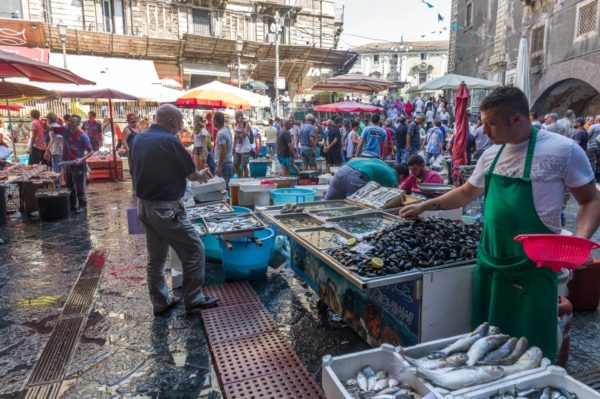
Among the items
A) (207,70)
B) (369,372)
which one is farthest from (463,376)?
(207,70)

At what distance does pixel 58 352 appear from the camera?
3797 millimetres

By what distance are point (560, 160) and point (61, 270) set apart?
6.00 m

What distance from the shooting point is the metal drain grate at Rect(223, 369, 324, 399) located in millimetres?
3133

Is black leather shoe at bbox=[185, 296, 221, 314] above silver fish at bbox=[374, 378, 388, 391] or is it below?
below

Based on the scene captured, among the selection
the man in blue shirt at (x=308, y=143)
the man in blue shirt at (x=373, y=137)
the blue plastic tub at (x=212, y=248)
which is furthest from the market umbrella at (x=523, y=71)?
the blue plastic tub at (x=212, y=248)

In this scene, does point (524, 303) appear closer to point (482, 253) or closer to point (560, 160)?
point (482, 253)

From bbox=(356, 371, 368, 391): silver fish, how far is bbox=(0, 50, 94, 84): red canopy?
7025 mm

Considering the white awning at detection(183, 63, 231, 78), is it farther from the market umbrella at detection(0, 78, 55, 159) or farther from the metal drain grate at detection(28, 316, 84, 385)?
the metal drain grate at detection(28, 316, 84, 385)

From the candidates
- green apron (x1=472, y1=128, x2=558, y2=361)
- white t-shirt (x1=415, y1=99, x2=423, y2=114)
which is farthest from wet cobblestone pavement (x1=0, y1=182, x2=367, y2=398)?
white t-shirt (x1=415, y1=99, x2=423, y2=114)

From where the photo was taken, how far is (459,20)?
2841 centimetres

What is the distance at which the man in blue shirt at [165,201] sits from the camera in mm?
4023

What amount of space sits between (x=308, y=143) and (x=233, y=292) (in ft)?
28.6

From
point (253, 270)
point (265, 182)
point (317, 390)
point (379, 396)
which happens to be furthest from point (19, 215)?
point (379, 396)

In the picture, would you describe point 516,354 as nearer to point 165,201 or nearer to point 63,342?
point 165,201
